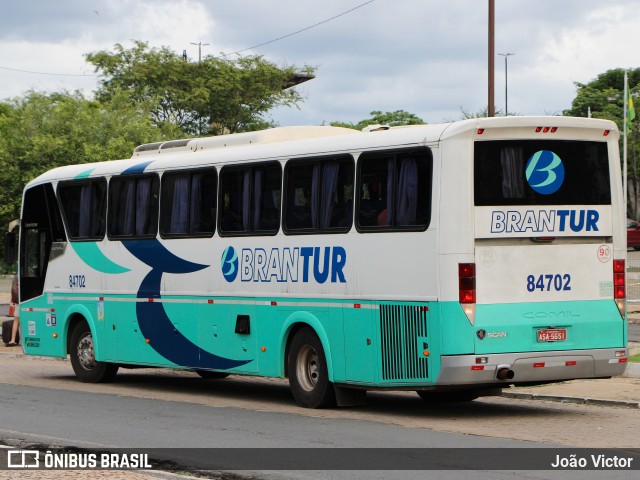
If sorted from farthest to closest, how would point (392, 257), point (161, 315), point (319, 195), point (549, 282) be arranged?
point (161, 315) → point (319, 195) → point (392, 257) → point (549, 282)

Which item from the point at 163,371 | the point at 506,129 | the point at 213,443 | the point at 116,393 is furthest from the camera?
the point at 163,371

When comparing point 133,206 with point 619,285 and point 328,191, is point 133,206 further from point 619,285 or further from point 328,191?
point 619,285

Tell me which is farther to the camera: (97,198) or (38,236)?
(38,236)

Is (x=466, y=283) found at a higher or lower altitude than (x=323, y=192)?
lower

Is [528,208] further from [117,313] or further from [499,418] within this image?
[117,313]

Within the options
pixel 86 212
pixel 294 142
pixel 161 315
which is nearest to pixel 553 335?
pixel 294 142

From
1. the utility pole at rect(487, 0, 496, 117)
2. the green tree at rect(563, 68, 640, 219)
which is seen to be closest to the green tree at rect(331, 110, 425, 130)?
the green tree at rect(563, 68, 640, 219)

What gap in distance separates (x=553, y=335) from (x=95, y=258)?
840cm

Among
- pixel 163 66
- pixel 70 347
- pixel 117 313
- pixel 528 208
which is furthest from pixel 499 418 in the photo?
pixel 163 66

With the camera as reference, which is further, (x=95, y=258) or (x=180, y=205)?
(x=95, y=258)

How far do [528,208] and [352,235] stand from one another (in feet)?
7.08

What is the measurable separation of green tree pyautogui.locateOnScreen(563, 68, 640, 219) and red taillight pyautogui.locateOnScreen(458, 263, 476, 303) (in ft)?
188

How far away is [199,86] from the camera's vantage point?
73375mm

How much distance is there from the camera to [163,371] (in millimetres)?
23688
